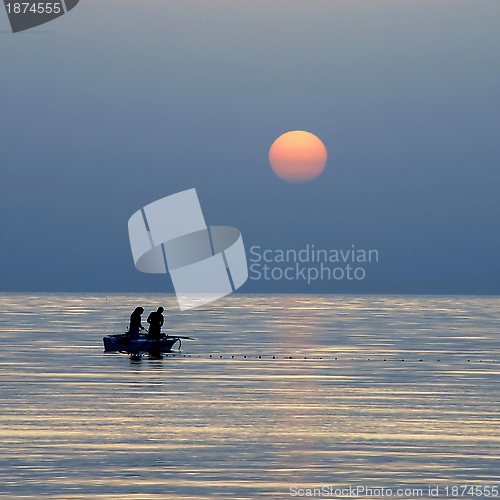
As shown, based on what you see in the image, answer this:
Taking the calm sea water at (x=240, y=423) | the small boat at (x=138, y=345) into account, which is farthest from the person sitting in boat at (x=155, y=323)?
the calm sea water at (x=240, y=423)

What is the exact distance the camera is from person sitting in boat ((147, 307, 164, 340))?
4522 centimetres

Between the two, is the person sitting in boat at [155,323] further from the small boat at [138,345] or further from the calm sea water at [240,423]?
the calm sea water at [240,423]

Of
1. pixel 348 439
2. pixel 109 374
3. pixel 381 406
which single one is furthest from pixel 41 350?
pixel 348 439

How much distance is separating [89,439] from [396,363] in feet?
78.2

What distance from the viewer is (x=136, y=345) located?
1796 inches

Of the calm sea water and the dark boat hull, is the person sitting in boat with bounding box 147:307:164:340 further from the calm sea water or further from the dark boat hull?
the calm sea water

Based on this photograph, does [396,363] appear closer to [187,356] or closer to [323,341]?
[187,356]

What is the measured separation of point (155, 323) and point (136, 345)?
4.56ft

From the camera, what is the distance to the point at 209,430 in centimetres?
2389

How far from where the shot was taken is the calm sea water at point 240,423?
1848cm

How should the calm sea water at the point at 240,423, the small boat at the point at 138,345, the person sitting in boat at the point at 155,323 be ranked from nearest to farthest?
1. the calm sea water at the point at 240,423
2. the person sitting in boat at the point at 155,323
3. the small boat at the point at 138,345

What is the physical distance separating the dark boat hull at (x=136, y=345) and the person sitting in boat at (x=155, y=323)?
304 mm

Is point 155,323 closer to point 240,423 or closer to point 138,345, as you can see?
point 138,345

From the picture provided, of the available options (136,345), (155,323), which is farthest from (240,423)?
(136,345)
